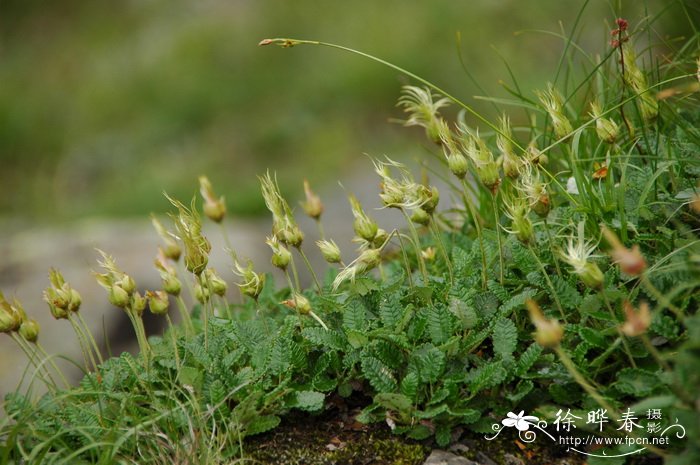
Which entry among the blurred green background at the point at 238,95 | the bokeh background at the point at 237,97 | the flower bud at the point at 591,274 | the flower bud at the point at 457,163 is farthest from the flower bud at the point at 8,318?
the blurred green background at the point at 238,95

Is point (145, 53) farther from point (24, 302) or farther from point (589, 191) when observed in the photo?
Answer: point (589, 191)

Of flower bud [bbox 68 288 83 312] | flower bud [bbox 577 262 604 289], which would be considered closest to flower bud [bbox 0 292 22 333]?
flower bud [bbox 68 288 83 312]

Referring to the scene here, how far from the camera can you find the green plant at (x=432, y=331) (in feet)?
5.14

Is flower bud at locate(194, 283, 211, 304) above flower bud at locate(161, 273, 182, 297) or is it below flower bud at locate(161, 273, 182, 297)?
below

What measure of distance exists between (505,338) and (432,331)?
16 cm

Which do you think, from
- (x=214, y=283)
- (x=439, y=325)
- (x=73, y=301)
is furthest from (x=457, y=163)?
(x=73, y=301)

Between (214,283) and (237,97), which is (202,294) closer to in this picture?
(214,283)

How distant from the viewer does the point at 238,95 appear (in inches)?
321

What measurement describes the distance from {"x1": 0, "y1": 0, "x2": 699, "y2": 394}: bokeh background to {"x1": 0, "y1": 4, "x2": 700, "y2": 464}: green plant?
370 cm

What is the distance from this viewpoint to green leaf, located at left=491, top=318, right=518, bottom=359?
162 cm

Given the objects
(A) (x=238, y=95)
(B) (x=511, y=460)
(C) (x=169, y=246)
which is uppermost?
(C) (x=169, y=246)

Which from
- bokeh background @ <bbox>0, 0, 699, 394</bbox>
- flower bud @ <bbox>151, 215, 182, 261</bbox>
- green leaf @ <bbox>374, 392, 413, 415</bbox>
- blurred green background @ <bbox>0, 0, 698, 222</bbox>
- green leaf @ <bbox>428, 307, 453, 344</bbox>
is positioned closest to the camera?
green leaf @ <bbox>374, 392, 413, 415</bbox>

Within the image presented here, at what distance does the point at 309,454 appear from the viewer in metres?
1.63

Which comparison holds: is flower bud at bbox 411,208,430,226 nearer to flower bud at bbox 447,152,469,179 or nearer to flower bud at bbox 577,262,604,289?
flower bud at bbox 447,152,469,179
